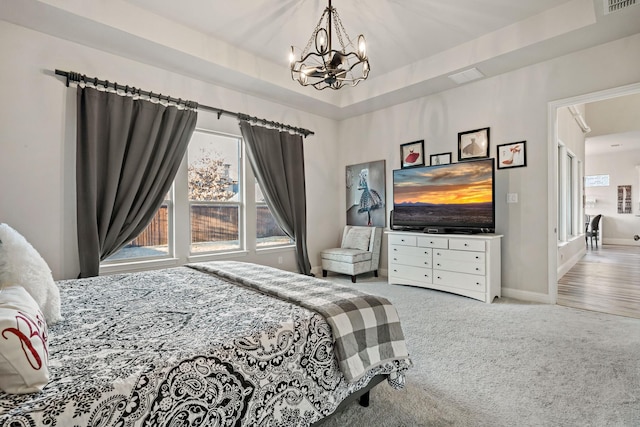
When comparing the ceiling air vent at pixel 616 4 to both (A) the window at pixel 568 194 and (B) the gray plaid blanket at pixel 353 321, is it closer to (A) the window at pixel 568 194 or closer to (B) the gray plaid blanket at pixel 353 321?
(A) the window at pixel 568 194

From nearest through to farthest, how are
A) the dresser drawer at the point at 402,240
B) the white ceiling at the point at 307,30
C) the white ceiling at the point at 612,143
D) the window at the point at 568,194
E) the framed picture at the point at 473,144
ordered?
the white ceiling at the point at 307,30, the framed picture at the point at 473,144, the dresser drawer at the point at 402,240, the window at the point at 568,194, the white ceiling at the point at 612,143

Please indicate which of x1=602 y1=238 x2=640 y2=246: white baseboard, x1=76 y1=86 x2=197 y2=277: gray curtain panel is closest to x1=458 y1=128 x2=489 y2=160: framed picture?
x1=76 y1=86 x2=197 y2=277: gray curtain panel

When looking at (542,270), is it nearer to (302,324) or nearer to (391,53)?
(391,53)

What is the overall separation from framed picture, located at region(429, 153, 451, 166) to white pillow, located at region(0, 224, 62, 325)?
4.28 metres

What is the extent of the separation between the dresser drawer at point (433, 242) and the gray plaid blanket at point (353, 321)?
255cm

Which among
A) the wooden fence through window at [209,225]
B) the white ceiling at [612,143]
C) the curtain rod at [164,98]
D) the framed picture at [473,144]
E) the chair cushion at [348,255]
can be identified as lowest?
the chair cushion at [348,255]

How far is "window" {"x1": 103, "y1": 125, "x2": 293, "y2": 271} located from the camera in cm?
372

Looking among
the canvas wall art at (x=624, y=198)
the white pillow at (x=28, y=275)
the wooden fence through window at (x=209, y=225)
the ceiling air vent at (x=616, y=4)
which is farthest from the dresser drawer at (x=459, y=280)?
the canvas wall art at (x=624, y=198)

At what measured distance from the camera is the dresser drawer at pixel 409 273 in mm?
4160

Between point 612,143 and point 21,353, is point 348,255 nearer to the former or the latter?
point 21,353

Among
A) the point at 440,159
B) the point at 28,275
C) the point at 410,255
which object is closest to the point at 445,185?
the point at 440,159

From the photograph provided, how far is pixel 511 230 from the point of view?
3889 millimetres

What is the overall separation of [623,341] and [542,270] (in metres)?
1.19

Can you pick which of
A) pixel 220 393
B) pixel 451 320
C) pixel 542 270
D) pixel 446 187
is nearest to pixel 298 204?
pixel 446 187
